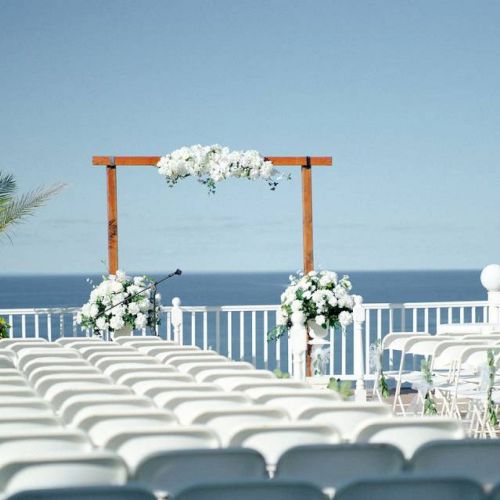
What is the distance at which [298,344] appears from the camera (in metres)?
8.62

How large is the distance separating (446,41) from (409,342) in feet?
75.0

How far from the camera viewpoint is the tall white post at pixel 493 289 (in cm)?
1147

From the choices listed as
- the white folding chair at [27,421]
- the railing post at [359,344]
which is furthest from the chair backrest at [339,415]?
the railing post at [359,344]

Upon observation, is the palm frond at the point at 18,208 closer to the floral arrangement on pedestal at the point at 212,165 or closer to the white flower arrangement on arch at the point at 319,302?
the floral arrangement on pedestal at the point at 212,165

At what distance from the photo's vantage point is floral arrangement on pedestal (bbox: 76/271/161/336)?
34.2 feet

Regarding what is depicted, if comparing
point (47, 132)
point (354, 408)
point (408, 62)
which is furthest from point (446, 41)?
point (354, 408)

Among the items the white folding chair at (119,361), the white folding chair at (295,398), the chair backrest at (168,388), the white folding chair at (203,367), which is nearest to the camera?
the white folding chair at (295,398)

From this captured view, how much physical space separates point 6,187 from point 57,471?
29.8ft

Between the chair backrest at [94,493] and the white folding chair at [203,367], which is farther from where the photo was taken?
the white folding chair at [203,367]

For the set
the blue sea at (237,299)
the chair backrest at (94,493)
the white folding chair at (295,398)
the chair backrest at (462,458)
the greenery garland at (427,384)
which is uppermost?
the white folding chair at (295,398)

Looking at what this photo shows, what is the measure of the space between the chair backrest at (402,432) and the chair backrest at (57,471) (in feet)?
3.16

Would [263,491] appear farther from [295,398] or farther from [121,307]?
[121,307]

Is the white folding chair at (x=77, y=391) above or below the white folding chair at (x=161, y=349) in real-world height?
above

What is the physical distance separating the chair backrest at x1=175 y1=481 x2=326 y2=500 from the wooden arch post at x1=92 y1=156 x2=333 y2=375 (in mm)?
8200
